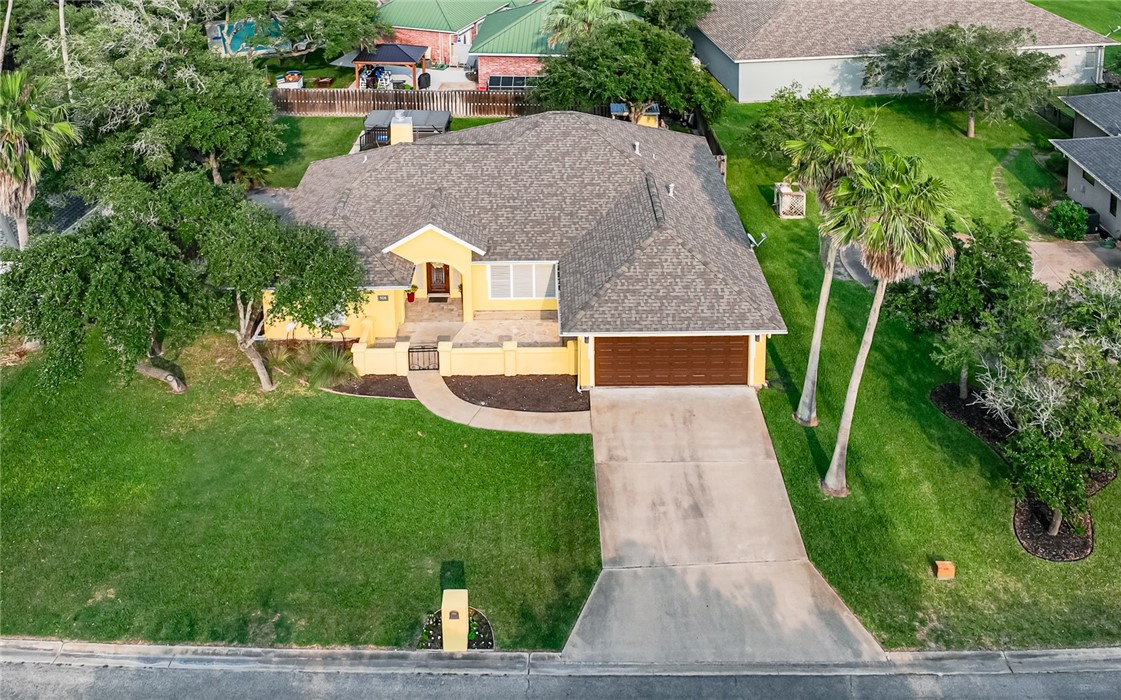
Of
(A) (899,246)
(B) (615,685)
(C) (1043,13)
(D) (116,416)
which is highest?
(C) (1043,13)

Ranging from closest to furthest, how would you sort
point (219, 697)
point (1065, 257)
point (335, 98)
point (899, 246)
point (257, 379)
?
point (219, 697), point (899, 246), point (257, 379), point (1065, 257), point (335, 98)

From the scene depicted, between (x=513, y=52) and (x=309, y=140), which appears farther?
(x=513, y=52)

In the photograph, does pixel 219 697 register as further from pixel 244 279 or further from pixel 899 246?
pixel 899 246

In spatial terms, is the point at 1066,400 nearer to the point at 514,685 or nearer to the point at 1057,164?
the point at 514,685

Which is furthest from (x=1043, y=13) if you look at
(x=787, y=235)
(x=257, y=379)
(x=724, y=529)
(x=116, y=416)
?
(x=116, y=416)

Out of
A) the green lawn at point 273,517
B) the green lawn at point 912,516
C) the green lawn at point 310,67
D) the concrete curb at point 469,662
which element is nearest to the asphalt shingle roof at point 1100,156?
the green lawn at point 912,516

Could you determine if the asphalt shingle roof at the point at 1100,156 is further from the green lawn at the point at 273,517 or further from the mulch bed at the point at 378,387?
the mulch bed at the point at 378,387

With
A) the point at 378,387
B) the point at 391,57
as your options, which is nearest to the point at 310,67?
the point at 391,57
